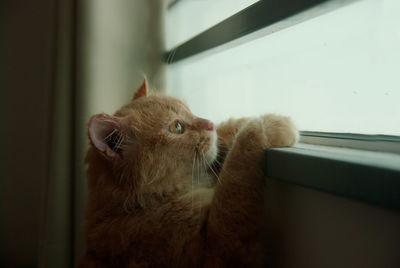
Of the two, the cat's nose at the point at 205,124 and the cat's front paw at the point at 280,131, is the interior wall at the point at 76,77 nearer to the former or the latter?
the cat's nose at the point at 205,124

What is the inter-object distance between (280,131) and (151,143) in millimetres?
400

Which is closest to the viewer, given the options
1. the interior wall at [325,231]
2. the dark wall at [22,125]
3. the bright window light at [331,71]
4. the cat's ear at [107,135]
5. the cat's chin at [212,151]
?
the interior wall at [325,231]

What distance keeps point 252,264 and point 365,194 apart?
1.15 feet

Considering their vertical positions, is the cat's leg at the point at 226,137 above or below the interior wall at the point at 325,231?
above

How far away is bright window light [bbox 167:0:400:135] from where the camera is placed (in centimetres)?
63

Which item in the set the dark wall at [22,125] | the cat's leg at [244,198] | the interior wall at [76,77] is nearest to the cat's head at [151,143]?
the cat's leg at [244,198]

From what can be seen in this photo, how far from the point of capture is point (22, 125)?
187cm


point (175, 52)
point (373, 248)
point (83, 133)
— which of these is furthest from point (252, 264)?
point (175, 52)

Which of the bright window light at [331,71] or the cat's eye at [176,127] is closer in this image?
the bright window light at [331,71]

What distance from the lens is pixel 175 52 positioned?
1.44 m

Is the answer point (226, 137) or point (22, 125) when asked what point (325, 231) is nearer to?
point (226, 137)

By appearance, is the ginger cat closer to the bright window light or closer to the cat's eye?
the cat's eye

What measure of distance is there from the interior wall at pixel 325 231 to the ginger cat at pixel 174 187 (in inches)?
3.1

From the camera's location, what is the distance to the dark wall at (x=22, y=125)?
5.90 ft
